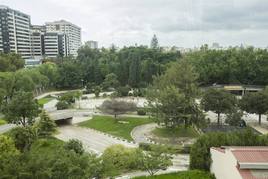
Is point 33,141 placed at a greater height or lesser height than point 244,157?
lesser

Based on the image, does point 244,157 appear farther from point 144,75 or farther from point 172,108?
point 144,75

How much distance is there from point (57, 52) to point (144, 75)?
59.2 meters

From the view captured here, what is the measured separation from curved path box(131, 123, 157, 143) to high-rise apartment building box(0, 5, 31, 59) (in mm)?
66453

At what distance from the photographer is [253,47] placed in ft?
225

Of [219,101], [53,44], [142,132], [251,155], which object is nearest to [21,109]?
[142,132]

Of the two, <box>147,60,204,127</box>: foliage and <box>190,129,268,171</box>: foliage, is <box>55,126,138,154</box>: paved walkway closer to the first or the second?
<box>147,60,204,127</box>: foliage

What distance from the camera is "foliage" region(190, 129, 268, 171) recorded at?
22.1 meters

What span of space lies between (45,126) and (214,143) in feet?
58.9

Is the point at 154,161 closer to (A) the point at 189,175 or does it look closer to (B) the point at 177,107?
(A) the point at 189,175

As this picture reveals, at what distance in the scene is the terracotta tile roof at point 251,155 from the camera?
15.9m

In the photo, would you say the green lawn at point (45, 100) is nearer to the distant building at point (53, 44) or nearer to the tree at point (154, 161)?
the tree at point (154, 161)

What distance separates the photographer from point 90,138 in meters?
34.1

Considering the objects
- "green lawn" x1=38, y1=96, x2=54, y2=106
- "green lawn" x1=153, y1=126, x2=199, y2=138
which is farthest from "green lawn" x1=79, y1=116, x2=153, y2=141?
"green lawn" x1=38, y1=96, x2=54, y2=106

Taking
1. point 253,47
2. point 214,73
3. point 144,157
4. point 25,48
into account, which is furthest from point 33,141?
point 25,48
